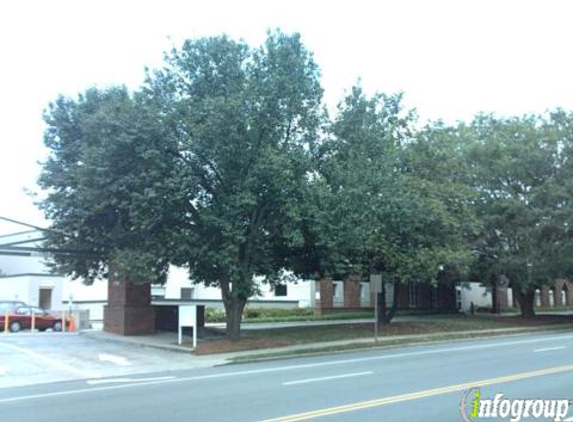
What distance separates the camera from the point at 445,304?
52344 mm

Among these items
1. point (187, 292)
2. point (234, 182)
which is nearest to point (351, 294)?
point (187, 292)

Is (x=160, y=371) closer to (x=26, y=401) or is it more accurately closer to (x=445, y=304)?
(x=26, y=401)

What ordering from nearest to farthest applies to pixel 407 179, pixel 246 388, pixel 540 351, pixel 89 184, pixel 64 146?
pixel 246 388 → pixel 540 351 → pixel 89 184 → pixel 64 146 → pixel 407 179

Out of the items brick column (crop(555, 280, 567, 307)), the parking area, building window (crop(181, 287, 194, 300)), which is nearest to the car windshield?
the parking area

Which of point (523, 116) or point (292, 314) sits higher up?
point (523, 116)

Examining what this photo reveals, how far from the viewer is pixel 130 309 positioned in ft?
90.2

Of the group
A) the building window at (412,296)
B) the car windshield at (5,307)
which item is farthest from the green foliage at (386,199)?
the building window at (412,296)

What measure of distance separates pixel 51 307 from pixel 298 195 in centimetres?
3807

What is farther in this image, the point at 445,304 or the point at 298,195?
the point at 445,304

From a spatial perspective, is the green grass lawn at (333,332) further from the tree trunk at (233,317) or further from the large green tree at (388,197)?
the large green tree at (388,197)

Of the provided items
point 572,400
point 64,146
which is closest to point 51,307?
point 64,146

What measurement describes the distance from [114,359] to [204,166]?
23.4ft

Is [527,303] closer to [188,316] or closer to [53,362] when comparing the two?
[188,316]

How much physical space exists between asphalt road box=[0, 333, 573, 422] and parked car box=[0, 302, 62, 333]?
2039 cm
